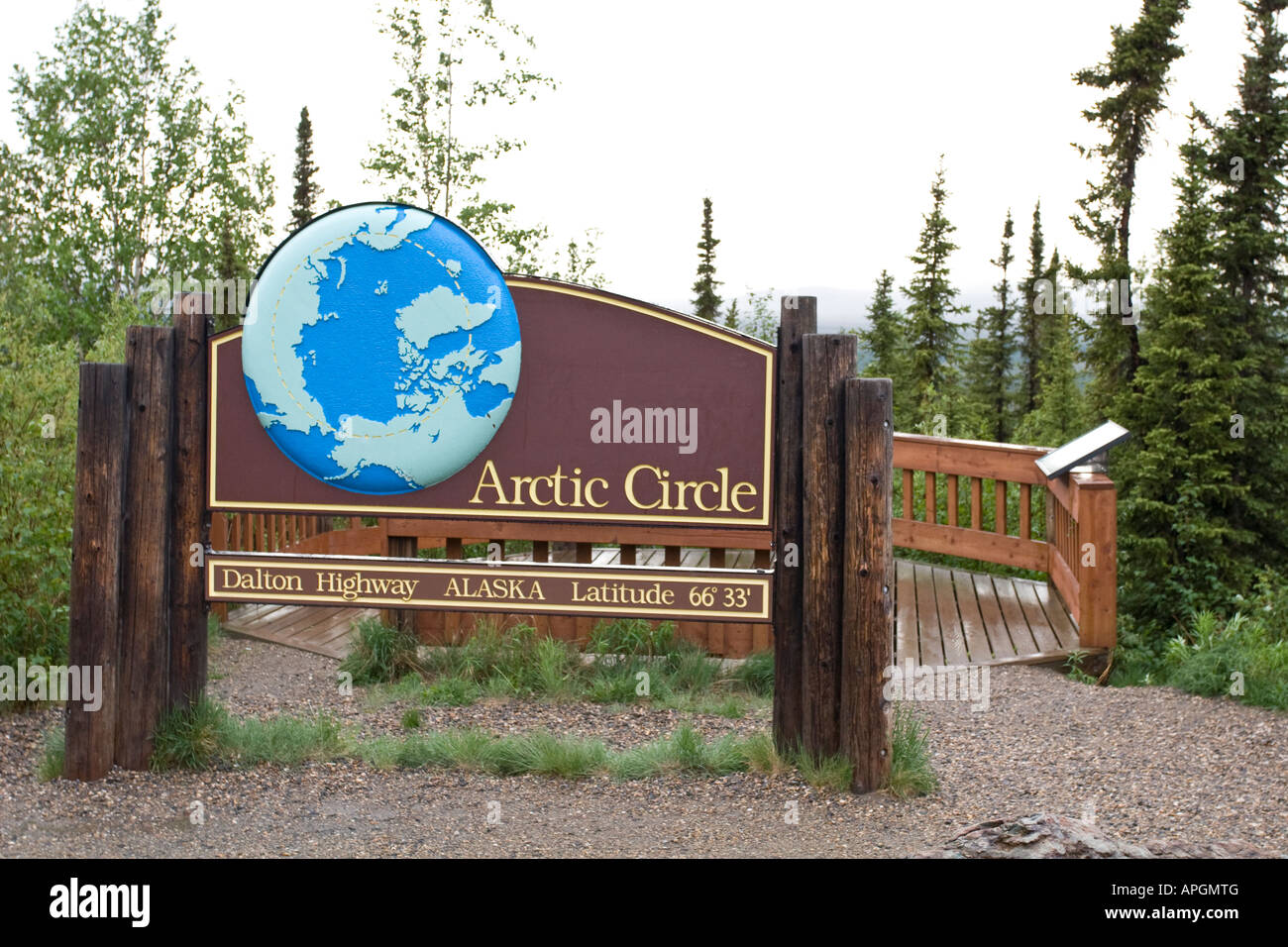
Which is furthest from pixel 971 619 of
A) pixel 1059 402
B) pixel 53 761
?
pixel 1059 402

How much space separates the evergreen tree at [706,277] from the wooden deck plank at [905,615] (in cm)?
2586

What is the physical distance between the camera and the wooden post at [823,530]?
5.05 meters

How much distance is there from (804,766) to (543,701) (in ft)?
7.15

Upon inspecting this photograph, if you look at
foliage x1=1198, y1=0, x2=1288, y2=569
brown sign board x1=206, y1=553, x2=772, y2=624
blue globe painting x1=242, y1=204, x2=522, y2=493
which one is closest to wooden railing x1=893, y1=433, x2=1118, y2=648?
brown sign board x1=206, y1=553, x2=772, y2=624

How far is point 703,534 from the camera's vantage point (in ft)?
23.5

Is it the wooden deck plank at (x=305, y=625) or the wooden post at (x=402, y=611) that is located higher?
the wooden post at (x=402, y=611)

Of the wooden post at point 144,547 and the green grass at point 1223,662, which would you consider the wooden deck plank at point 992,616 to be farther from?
the wooden post at point 144,547

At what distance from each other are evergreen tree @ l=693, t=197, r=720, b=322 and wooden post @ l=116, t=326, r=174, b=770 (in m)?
29.9

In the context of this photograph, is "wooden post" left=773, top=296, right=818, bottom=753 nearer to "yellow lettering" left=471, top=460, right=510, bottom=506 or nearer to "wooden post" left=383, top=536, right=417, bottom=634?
"yellow lettering" left=471, top=460, right=510, bottom=506

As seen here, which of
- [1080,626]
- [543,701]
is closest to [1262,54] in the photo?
[1080,626]

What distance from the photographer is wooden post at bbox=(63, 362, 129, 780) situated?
526cm

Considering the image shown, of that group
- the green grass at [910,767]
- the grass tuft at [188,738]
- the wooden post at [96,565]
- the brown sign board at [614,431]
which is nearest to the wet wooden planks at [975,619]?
the green grass at [910,767]

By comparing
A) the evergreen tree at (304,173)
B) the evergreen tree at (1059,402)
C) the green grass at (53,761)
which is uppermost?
the evergreen tree at (304,173)

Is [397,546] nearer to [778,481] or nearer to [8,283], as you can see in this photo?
[778,481]
